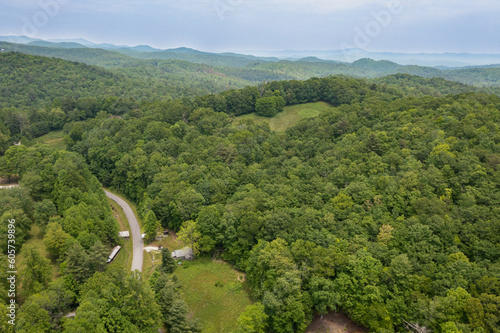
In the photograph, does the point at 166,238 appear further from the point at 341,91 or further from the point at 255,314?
the point at 341,91

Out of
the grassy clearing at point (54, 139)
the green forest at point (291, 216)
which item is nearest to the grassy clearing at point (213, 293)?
the green forest at point (291, 216)

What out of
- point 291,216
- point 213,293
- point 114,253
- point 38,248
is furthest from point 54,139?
point 291,216

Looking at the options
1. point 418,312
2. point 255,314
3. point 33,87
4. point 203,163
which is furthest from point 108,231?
point 33,87

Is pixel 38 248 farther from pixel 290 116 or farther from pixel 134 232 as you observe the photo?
pixel 290 116

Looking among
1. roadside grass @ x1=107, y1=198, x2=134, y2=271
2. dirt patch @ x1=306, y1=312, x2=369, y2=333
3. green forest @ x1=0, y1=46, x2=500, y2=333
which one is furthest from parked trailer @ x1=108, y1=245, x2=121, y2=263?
dirt patch @ x1=306, y1=312, x2=369, y2=333

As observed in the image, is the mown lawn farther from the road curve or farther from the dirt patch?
the dirt patch

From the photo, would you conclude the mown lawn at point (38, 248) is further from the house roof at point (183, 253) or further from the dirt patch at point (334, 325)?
the dirt patch at point (334, 325)
